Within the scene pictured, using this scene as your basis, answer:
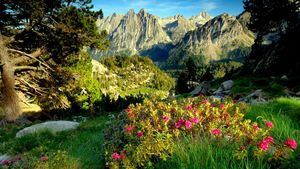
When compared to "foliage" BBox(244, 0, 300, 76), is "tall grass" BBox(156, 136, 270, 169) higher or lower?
lower

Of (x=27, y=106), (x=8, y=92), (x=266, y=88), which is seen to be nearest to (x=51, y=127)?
(x=8, y=92)

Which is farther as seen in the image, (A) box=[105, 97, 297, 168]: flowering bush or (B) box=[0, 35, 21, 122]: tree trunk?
(B) box=[0, 35, 21, 122]: tree trunk

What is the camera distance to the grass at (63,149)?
722cm

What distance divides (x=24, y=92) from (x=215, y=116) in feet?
79.5

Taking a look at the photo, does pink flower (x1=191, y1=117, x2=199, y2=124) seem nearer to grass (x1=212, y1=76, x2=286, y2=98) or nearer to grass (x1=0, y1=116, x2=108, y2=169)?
grass (x1=0, y1=116, x2=108, y2=169)

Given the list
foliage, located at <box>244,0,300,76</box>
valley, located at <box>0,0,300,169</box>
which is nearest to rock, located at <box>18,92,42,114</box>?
valley, located at <box>0,0,300,169</box>

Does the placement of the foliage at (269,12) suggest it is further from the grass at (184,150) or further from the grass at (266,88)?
the grass at (184,150)

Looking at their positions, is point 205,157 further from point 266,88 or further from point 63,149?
point 266,88

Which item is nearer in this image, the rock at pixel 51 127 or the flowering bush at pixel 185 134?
the flowering bush at pixel 185 134

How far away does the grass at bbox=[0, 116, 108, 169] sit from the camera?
7.22 m

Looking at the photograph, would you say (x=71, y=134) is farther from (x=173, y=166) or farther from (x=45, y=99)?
(x=45, y=99)

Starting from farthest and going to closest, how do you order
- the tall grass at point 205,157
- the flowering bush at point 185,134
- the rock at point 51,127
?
the rock at point 51,127 < the flowering bush at point 185,134 < the tall grass at point 205,157

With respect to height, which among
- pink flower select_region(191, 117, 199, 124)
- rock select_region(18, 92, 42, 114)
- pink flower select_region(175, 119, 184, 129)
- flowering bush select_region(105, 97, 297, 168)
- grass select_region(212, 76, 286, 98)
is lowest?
rock select_region(18, 92, 42, 114)

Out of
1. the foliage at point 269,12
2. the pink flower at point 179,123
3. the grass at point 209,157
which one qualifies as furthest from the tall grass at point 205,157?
the foliage at point 269,12
